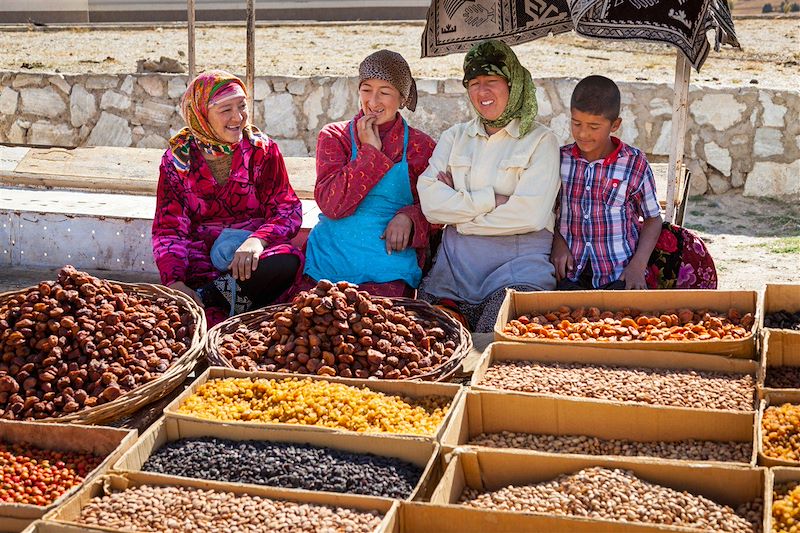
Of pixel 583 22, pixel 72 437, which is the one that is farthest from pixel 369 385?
pixel 583 22

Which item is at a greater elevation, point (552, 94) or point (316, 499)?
point (552, 94)

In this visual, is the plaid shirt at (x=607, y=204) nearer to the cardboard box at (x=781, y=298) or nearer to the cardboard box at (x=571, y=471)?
the cardboard box at (x=781, y=298)

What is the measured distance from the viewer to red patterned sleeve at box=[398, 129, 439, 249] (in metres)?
3.84

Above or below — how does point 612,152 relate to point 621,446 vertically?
above

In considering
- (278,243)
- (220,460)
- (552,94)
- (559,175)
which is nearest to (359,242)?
(278,243)

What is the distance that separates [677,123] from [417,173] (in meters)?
1.22

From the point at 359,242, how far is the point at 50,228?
6.57ft

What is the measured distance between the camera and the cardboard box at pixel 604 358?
2838 millimetres

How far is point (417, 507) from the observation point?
6.88 feet

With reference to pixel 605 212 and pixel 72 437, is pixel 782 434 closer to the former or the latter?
pixel 605 212

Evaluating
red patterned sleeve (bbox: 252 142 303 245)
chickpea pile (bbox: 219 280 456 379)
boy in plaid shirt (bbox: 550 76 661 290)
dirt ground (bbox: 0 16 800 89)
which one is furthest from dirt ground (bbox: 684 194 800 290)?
chickpea pile (bbox: 219 280 456 379)

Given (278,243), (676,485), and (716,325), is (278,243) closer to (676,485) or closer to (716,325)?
(716,325)

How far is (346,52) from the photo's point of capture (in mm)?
9242

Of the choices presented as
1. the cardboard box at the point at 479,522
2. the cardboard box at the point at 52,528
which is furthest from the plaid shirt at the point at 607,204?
the cardboard box at the point at 52,528
